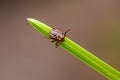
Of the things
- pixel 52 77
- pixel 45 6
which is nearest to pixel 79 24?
pixel 45 6

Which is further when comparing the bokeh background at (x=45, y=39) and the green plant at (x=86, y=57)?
the bokeh background at (x=45, y=39)

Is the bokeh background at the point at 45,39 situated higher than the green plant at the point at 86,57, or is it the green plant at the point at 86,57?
the bokeh background at the point at 45,39

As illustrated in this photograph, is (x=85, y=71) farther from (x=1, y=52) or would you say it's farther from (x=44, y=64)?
(x=1, y=52)

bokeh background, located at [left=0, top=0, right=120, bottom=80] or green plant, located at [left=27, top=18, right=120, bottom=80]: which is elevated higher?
bokeh background, located at [left=0, top=0, right=120, bottom=80]

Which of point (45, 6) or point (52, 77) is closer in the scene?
point (52, 77)

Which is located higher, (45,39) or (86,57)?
(45,39)

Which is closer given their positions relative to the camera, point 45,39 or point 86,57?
point 86,57

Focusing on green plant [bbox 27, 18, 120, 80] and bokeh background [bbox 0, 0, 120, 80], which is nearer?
green plant [bbox 27, 18, 120, 80]

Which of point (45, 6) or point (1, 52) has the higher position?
point (45, 6)
